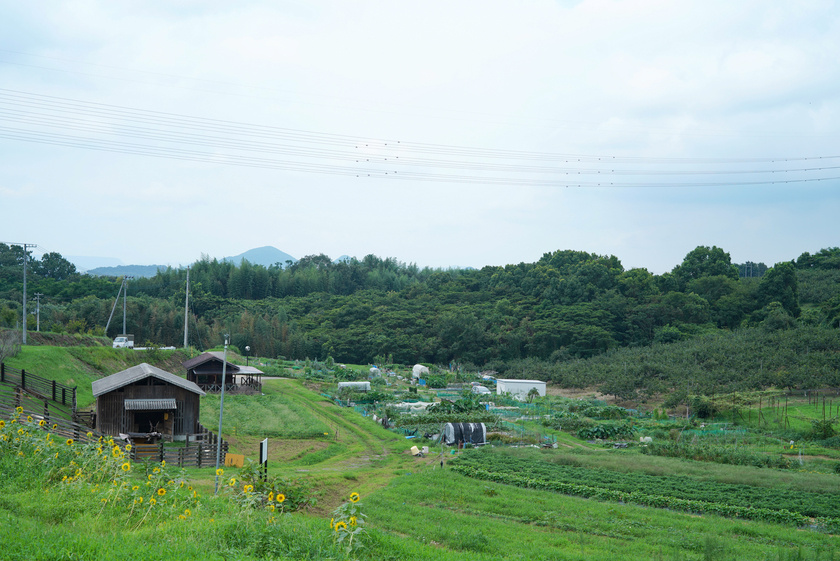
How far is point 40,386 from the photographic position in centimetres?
2561

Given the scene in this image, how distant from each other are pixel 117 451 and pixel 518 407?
32.5m

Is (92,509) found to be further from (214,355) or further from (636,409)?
(636,409)

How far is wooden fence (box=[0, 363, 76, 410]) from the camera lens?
22.9 meters

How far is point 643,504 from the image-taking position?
16750mm

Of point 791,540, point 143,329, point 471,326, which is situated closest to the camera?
point 791,540

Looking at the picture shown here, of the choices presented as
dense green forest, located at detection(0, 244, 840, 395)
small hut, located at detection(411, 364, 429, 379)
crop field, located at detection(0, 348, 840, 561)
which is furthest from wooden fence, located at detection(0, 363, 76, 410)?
small hut, located at detection(411, 364, 429, 379)

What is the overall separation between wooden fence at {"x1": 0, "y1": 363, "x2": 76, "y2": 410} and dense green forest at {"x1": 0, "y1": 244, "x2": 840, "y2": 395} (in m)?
21.0

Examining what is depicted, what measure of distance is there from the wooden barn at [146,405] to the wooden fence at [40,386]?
6.88ft

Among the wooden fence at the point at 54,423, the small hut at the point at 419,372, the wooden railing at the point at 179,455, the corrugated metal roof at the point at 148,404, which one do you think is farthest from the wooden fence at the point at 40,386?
A: the small hut at the point at 419,372

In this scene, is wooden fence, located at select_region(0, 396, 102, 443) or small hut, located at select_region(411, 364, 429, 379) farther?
small hut, located at select_region(411, 364, 429, 379)

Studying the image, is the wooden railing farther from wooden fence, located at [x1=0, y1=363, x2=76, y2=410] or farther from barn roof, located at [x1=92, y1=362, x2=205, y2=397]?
wooden fence, located at [x1=0, y1=363, x2=76, y2=410]

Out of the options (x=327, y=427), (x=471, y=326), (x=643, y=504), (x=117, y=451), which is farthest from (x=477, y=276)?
(x=117, y=451)

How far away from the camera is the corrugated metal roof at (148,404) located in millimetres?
22047

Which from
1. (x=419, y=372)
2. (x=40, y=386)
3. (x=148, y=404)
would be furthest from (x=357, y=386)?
(x=148, y=404)
